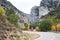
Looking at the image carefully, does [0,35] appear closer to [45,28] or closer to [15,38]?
[15,38]

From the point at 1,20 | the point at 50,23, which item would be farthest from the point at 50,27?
the point at 1,20

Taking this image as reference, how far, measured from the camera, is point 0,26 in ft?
62.5

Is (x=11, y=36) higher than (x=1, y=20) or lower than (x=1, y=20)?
lower

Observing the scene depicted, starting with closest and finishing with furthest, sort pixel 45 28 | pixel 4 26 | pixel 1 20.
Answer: pixel 4 26
pixel 1 20
pixel 45 28

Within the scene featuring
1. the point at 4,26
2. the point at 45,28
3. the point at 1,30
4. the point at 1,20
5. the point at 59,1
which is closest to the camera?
the point at 1,30

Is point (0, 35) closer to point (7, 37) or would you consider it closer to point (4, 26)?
point (7, 37)

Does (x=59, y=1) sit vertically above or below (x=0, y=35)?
above

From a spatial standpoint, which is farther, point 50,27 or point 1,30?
point 50,27

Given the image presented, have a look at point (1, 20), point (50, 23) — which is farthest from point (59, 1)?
point (1, 20)

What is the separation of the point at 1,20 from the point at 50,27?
68196mm

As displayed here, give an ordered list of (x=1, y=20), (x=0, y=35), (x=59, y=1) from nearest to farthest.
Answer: (x=0, y=35) < (x=1, y=20) < (x=59, y=1)

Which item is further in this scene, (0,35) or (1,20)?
(1,20)

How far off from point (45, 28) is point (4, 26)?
69020 mm

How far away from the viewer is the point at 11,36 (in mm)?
18438
